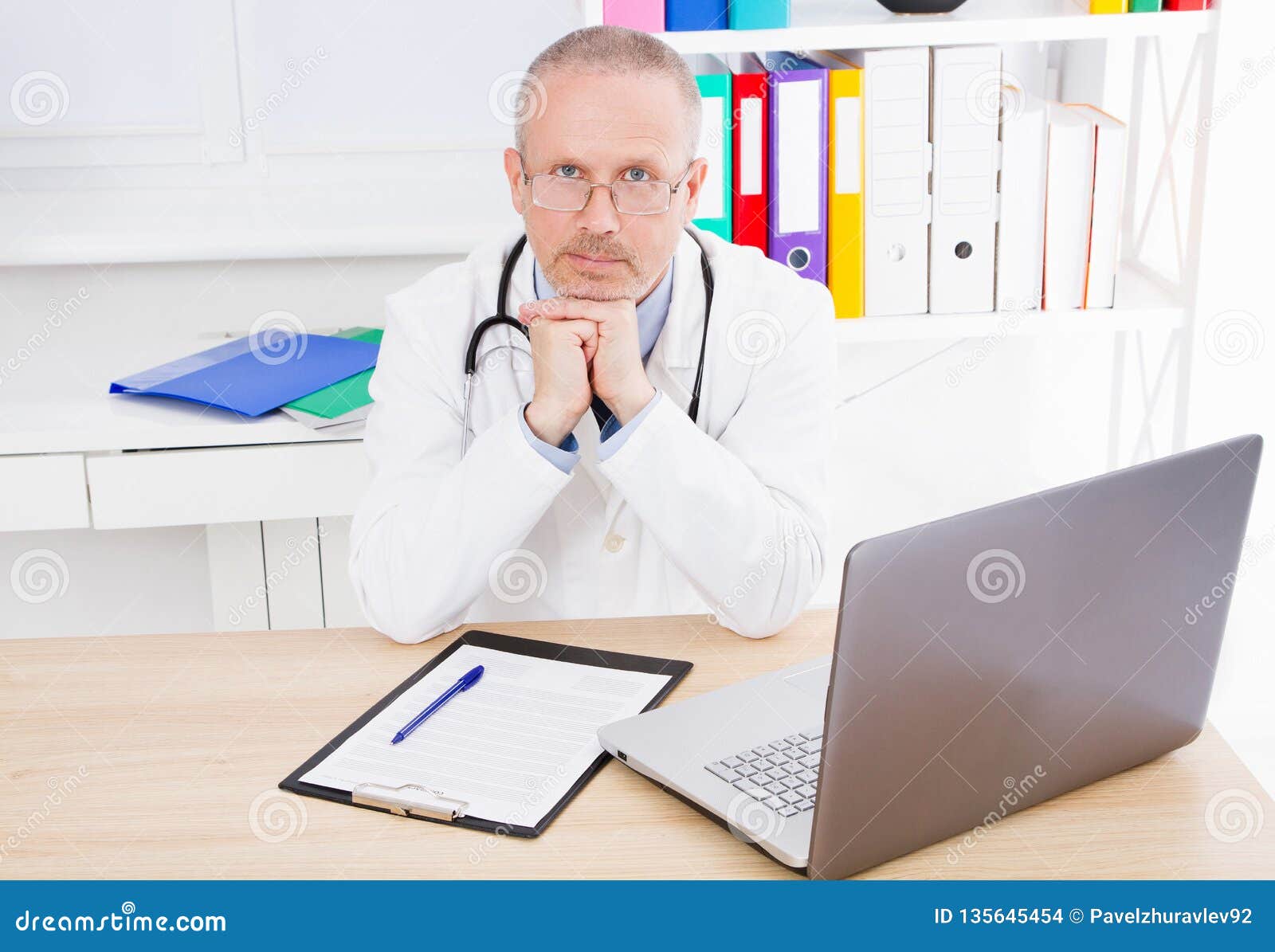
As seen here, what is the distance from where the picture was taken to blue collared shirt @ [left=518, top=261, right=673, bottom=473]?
1.30 m

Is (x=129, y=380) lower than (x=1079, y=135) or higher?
lower

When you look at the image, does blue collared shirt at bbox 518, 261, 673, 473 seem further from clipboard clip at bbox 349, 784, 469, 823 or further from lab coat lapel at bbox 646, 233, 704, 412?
clipboard clip at bbox 349, 784, 469, 823

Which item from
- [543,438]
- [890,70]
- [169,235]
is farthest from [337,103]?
[543,438]

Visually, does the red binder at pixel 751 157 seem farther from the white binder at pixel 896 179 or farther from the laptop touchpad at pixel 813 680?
the laptop touchpad at pixel 813 680

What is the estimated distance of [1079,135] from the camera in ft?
6.35

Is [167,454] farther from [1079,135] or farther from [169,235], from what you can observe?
[1079,135]

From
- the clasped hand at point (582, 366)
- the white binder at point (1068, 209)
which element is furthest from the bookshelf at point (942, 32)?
the clasped hand at point (582, 366)

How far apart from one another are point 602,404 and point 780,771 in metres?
0.61

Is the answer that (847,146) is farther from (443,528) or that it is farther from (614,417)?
(443,528)

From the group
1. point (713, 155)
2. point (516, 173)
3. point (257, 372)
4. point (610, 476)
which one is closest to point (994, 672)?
point (610, 476)

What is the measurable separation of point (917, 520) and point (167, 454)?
4.58 feet

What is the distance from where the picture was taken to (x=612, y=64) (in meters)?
1.39

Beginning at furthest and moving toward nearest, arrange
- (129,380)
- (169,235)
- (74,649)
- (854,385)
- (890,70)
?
(854,385) → (169,235) → (129,380) → (890,70) → (74,649)
